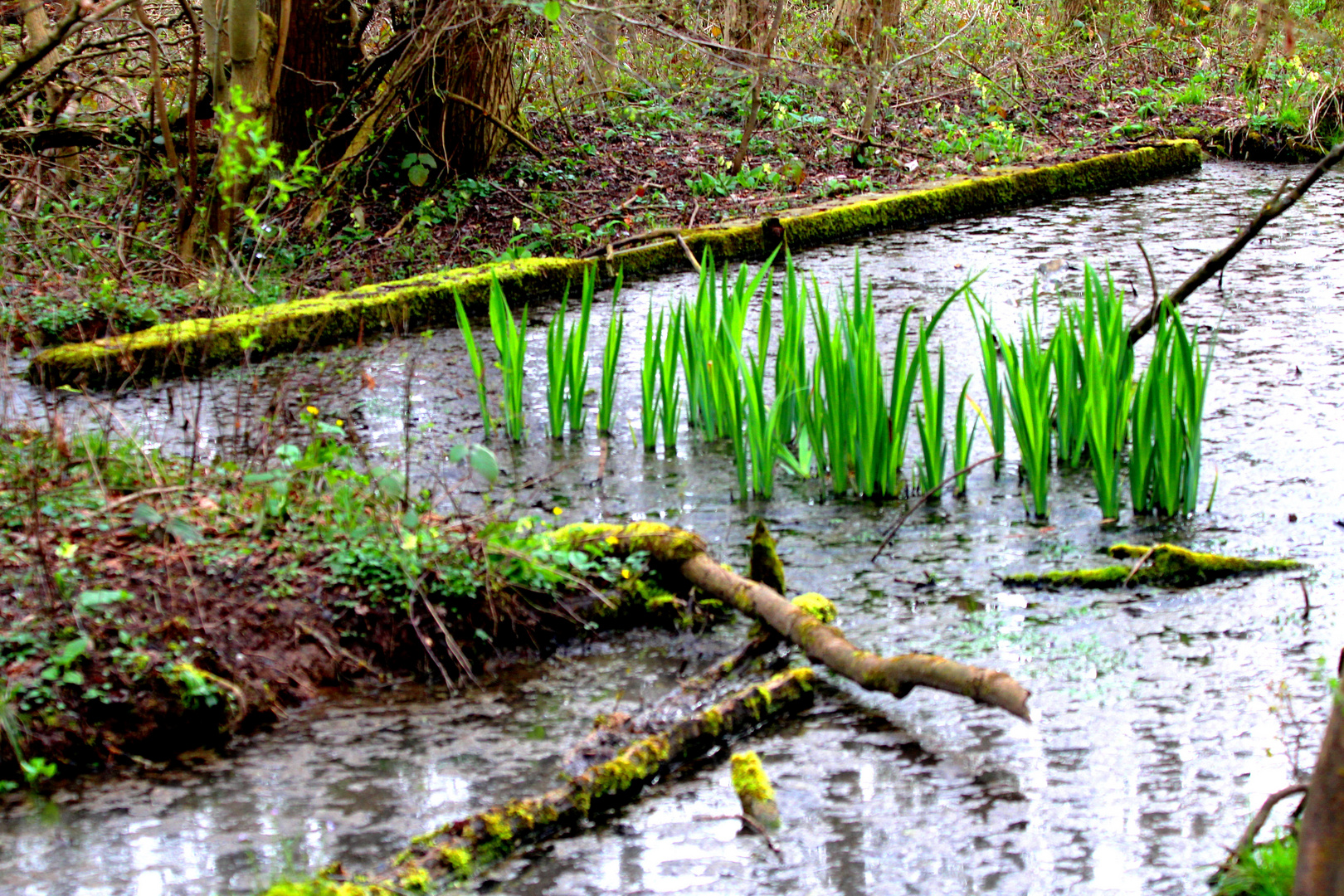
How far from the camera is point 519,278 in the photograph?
20.7 feet

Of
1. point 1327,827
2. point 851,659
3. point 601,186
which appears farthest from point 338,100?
point 1327,827

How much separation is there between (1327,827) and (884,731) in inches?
47.3

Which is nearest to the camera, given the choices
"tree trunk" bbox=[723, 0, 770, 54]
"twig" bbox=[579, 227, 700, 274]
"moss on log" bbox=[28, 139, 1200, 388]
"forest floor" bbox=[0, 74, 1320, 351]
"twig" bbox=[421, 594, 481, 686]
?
"twig" bbox=[421, 594, 481, 686]

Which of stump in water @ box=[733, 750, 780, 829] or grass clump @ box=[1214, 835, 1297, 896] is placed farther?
stump in water @ box=[733, 750, 780, 829]

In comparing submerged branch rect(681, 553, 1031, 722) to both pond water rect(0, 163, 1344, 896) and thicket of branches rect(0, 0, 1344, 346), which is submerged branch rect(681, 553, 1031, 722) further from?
thicket of branches rect(0, 0, 1344, 346)

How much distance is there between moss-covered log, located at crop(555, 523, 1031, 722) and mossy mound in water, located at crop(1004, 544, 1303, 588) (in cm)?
78

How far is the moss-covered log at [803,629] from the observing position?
2.44 metres

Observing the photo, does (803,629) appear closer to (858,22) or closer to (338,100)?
(338,100)

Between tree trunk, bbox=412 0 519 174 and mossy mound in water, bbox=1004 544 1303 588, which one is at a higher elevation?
tree trunk, bbox=412 0 519 174

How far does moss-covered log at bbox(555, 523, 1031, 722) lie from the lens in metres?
2.44

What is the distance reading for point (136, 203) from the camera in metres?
6.62

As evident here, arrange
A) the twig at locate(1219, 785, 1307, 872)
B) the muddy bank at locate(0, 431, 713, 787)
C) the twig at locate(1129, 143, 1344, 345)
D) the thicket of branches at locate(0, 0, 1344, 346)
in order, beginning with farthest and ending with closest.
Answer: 1. the thicket of branches at locate(0, 0, 1344, 346)
2. the twig at locate(1129, 143, 1344, 345)
3. the muddy bank at locate(0, 431, 713, 787)
4. the twig at locate(1219, 785, 1307, 872)

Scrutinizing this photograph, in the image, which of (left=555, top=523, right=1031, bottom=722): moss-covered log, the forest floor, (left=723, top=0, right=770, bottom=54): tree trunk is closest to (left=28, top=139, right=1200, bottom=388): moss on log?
the forest floor

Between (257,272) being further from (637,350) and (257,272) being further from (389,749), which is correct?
(389,749)
